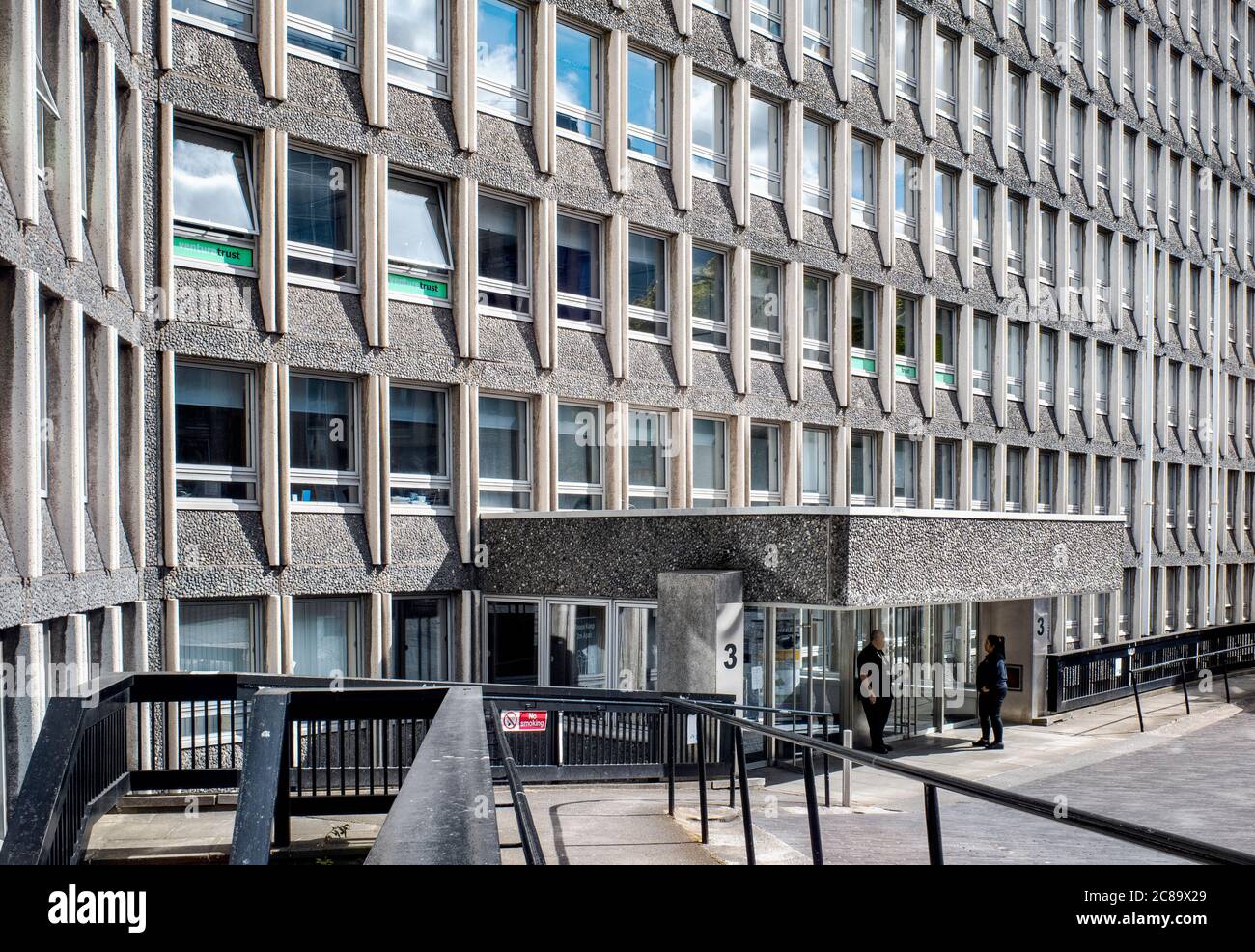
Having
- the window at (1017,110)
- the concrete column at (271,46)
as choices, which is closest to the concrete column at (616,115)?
the concrete column at (271,46)

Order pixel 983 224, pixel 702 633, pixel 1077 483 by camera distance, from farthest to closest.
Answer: pixel 1077 483 → pixel 983 224 → pixel 702 633

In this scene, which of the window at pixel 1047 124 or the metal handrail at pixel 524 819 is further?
the window at pixel 1047 124

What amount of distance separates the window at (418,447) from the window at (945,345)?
14.3 metres

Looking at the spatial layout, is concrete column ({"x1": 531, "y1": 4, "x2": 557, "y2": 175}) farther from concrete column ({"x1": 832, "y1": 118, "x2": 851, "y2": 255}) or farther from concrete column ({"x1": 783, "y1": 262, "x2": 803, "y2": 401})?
concrete column ({"x1": 832, "y1": 118, "x2": 851, "y2": 255})

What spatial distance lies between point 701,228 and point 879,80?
7.18m

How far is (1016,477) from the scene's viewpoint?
3203 cm

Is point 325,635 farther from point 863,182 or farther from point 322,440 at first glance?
point 863,182

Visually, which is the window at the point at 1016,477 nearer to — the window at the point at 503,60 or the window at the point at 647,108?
the window at the point at 647,108

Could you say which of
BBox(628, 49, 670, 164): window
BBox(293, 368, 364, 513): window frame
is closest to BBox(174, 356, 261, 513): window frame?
BBox(293, 368, 364, 513): window frame

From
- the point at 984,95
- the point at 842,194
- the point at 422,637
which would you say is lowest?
the point at 422,637

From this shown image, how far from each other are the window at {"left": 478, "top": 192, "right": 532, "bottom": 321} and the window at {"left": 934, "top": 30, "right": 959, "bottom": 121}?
13.5 m

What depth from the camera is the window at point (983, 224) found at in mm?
30297

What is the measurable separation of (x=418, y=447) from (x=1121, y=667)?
54.4 feet


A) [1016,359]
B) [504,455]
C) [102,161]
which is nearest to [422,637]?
[504,455]
